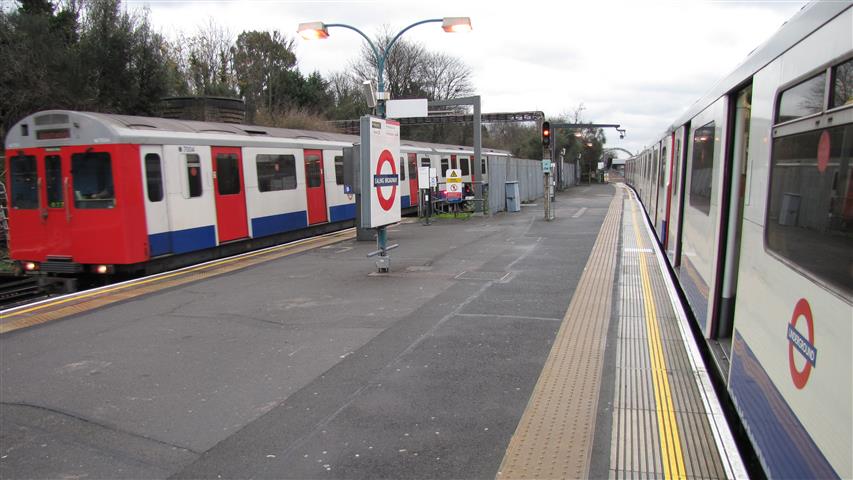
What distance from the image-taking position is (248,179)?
12.6 metres

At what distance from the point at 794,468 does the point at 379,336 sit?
426 centimetres

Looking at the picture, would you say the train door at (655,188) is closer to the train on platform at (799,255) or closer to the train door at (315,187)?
the train door at (315,187)

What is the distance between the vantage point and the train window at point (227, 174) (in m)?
11.8

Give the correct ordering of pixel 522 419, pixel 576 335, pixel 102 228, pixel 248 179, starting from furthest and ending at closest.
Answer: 1. pixel 248 179
2. pixel 102 228
3. pixel 576 335
4. pixel 522 419

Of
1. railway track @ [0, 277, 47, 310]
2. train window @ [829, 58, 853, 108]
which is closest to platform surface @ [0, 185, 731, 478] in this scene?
train window @ [829, 58, 853, 108]

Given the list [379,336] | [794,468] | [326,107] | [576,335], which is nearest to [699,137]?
[576,335]

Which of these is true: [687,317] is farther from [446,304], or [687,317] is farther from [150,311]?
[150,311]

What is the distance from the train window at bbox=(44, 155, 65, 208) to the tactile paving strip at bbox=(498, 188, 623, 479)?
871 cm

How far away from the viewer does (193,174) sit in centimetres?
1105

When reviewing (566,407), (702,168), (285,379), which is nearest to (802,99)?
(566,407)

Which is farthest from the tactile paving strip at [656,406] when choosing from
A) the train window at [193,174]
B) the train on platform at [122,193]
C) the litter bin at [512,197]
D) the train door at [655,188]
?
the litter bin at [512,197]

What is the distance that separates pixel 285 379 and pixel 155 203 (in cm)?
650

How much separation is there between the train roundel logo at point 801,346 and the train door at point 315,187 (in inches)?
523

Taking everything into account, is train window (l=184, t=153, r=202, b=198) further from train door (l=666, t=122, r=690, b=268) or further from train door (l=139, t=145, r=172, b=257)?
train door (l=666, t=122, r=690, b=268)
